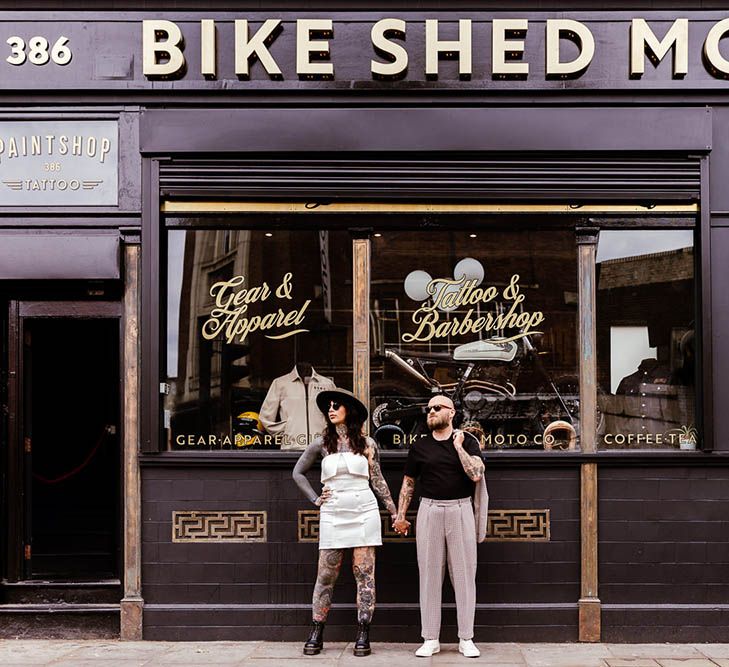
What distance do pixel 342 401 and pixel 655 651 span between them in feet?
10.8

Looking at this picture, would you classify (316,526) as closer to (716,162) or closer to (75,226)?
(75,226)

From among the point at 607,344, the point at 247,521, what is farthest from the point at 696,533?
the point at 247,521

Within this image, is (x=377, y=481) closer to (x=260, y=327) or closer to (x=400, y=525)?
(x=400, y=525)

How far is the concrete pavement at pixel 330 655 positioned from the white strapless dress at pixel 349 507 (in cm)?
94

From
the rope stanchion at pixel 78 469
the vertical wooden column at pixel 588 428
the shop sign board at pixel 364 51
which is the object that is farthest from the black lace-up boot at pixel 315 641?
the shop sign board at pixel 364 51

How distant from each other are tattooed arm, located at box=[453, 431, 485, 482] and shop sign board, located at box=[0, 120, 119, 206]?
3.68 meters

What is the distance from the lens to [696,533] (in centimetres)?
753

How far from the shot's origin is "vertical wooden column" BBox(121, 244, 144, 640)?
24.6 ft

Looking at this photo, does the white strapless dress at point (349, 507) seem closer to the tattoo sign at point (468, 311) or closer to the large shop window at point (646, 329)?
the tattoo sign at point (468, 311)

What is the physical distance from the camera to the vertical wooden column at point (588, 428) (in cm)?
745

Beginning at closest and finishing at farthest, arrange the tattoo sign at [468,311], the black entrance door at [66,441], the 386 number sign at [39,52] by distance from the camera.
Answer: the 386 number sign at [39,52], the tattoo sign at [468,311], the black entrance door at [66,441]

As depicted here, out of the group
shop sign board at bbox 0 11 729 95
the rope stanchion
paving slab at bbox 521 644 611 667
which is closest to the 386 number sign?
shop sign board at bbox 0 11 729 95

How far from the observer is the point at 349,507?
22.6 feet

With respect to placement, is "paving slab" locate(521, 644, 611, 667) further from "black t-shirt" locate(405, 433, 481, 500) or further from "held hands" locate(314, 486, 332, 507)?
"held hands" locate(314, 486, 332, 507)
